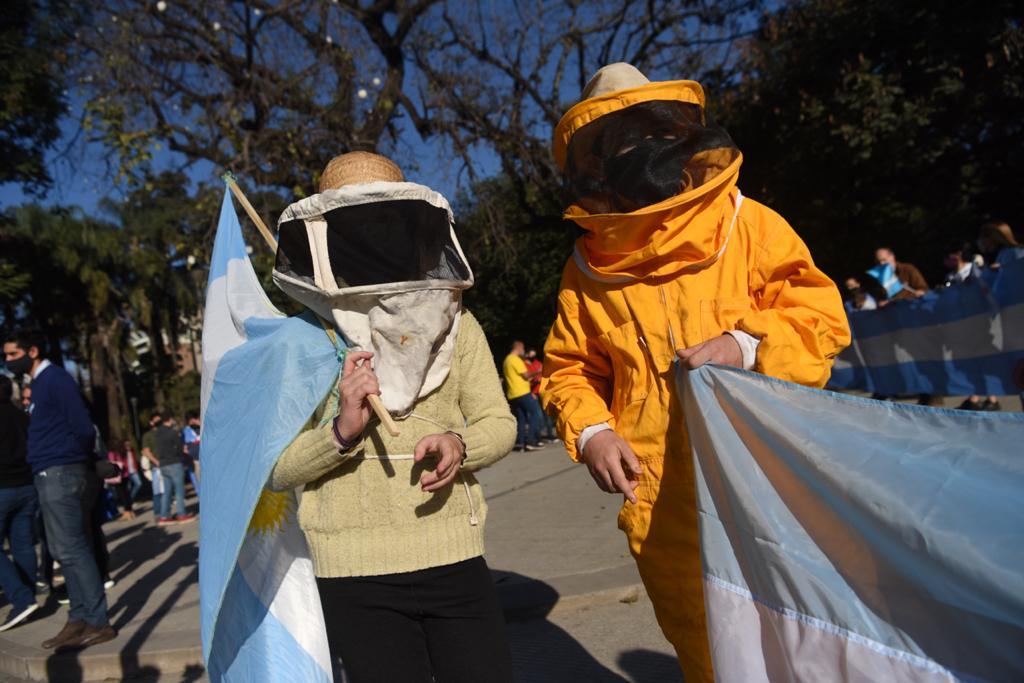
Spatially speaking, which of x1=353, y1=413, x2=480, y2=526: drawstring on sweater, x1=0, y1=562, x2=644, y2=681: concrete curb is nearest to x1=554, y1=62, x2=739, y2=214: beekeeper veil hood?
x1=353, y1=413, x2=480, y2=526: drawstring on sweater

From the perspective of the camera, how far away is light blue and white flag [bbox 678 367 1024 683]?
163 cm

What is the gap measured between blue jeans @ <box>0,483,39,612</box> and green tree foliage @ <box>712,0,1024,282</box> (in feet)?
39.4

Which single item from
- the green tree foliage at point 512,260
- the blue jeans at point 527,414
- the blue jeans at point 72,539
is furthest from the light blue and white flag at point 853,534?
the blue jeans at point 527,414

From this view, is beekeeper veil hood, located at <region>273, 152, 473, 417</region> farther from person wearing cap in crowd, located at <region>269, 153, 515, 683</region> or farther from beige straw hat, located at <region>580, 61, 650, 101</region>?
beige straw hat, located at <region>580, 61, 650, 101</region>

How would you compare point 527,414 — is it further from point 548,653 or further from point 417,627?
point 417,627

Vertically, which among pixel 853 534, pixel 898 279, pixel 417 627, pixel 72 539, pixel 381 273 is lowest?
pixel 417 627

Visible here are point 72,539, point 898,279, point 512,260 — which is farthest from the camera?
point 512,260

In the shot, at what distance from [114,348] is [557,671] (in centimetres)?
2610

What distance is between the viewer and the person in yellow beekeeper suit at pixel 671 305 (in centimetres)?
210

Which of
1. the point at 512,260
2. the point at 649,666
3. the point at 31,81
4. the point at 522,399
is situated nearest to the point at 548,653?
the point at 649,666

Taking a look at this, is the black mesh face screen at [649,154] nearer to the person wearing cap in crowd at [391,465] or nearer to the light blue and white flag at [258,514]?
the person wearing cap in crowd at [391,465]

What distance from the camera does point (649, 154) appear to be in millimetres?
2268

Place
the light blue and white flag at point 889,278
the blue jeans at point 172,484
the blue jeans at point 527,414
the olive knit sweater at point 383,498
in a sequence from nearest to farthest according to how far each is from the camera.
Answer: the olive knit sweater at point 383,498 → the light blue and white flag at point 889,278 → the blue jeans at point 172,484 → the blue jeans at point 527,414

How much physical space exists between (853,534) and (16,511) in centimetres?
665
